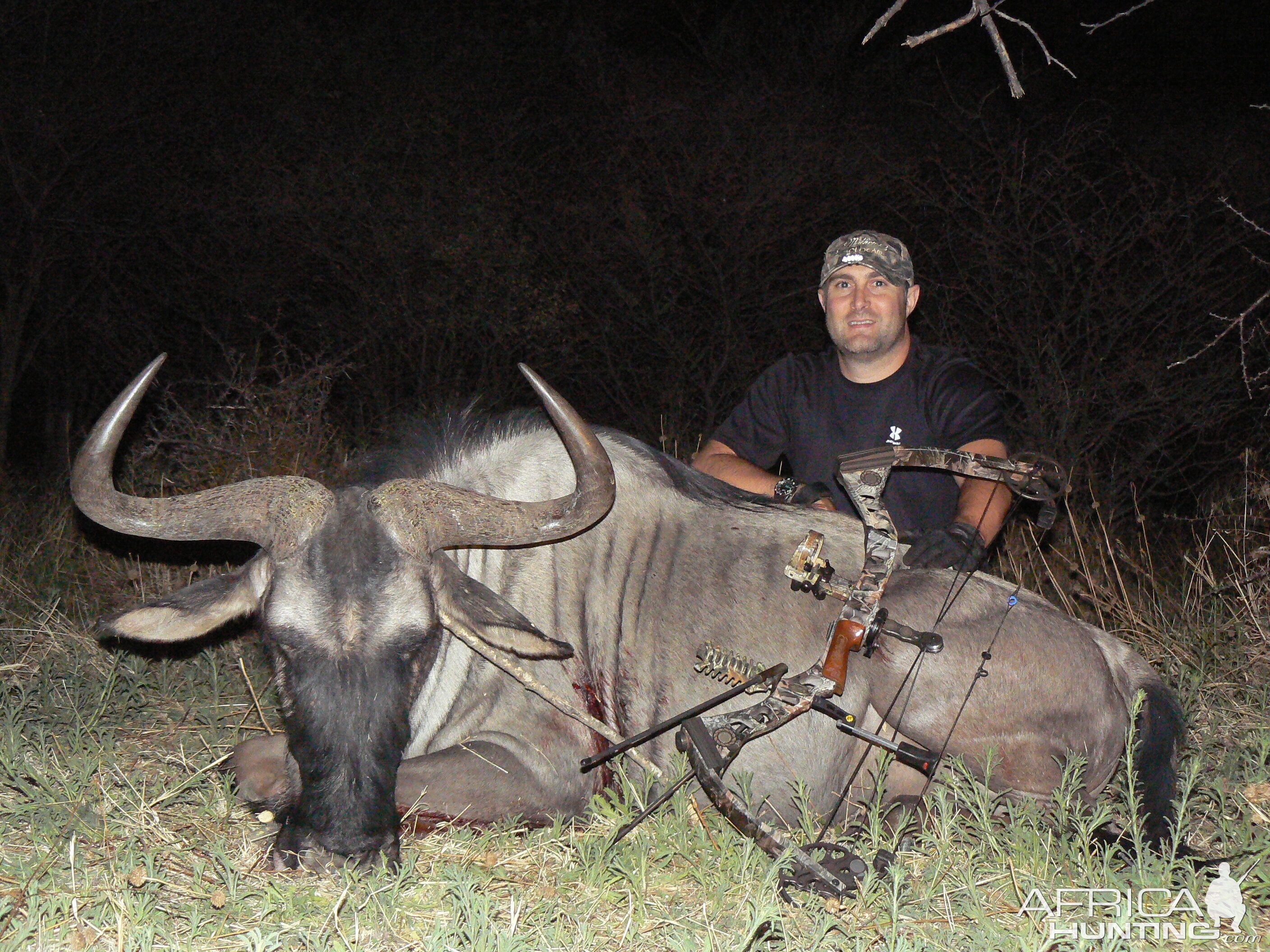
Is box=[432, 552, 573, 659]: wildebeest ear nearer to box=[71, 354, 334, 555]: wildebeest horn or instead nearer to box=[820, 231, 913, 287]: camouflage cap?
box=[71, 354, 334, 555]: wildebeest horn

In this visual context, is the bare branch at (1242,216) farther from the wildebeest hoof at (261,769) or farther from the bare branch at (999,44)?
the wildebeest hoof at (261,769)

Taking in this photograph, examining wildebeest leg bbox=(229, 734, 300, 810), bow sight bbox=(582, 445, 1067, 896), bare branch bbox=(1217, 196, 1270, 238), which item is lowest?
wildebeest leg bbox=(229, 734, 300, 810)

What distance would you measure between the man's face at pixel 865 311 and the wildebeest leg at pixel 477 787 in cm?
190

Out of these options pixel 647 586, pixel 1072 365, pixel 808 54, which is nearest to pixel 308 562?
pixel 647 586

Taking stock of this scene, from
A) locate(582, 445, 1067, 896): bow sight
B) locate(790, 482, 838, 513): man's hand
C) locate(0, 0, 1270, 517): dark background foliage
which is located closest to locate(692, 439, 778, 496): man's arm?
locate(790, 482, 838, 513): man's hand

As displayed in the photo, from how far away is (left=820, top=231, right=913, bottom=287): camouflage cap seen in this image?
3957 millimetres

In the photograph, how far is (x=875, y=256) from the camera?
396cm

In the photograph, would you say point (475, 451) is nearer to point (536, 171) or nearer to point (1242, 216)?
point (1242, 216)

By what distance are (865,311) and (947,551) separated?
1.16 meters

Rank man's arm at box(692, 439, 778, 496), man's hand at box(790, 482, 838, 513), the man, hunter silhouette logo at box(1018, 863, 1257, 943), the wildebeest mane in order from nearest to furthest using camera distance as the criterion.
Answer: hunter silhouette logo at box(1018, 863, 1257, 943) < the wildebeest mane < man's hand at box(790, 482, 838, 513) < the man < man's arm at box(692, 439, 778, 496)

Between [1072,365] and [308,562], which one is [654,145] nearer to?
[1072,365]

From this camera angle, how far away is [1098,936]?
225 centimetres

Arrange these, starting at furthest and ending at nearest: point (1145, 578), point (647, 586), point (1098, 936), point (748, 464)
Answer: point (1145, 578), point (748, 464), point (647, 586), point (1098, 936)

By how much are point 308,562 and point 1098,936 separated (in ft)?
6.32
